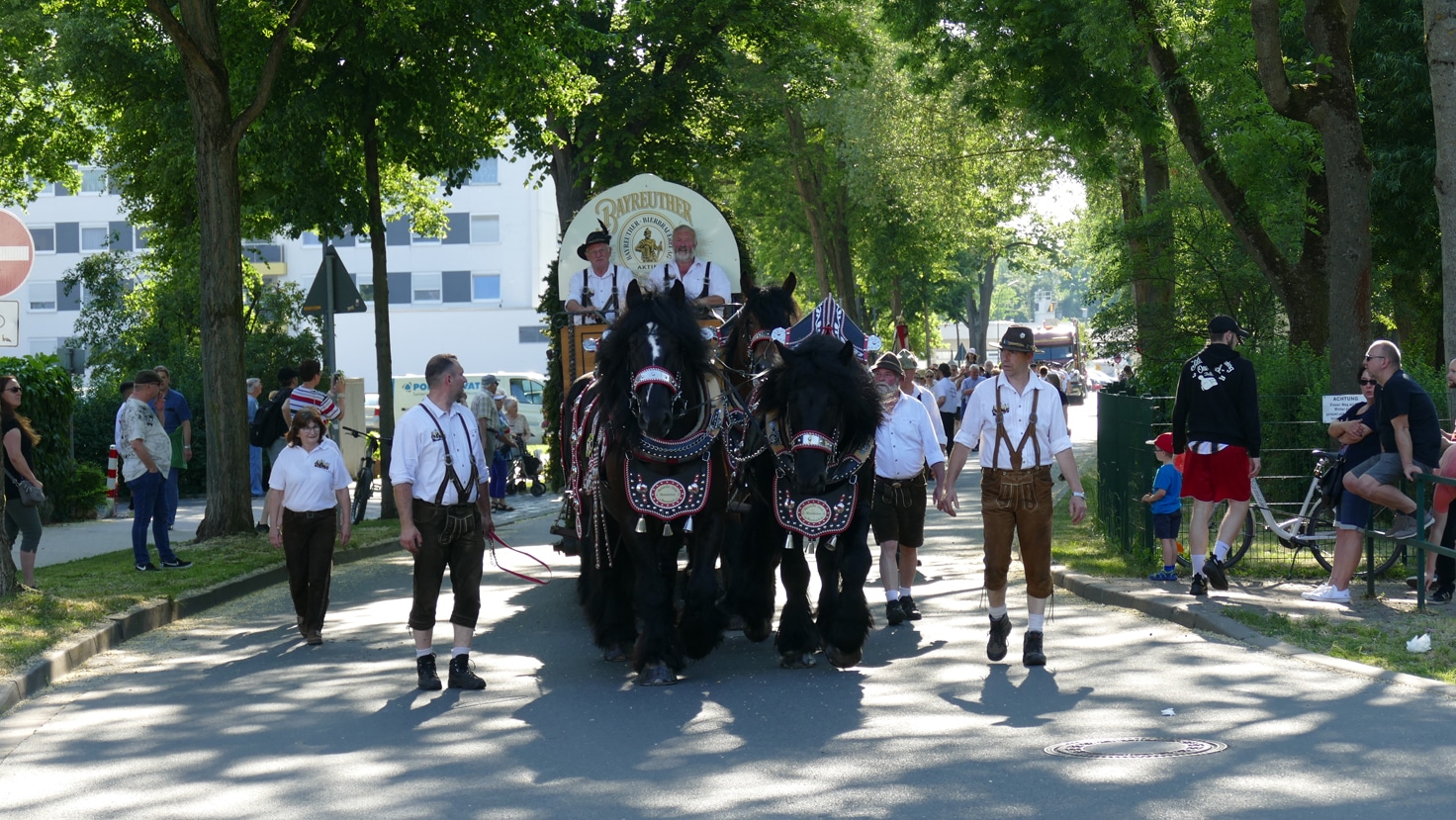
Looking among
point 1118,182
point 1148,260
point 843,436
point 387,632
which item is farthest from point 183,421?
point 1118,182

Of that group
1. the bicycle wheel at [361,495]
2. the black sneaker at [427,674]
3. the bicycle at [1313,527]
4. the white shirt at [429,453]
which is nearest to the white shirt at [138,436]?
the bicycle wheel at [361,495]

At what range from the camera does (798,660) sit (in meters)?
9.38

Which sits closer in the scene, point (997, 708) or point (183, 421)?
point (997, 708)

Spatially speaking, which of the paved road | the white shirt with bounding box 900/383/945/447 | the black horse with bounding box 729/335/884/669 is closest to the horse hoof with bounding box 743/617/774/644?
the paved road

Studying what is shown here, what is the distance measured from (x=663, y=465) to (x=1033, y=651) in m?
2.42

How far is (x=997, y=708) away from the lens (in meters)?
8.06

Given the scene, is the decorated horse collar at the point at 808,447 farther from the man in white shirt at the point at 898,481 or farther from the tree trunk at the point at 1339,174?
the tree trunk at the point at 1339,174

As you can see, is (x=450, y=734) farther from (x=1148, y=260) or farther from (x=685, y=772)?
(x=1148, y=260)

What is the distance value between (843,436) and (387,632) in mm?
4242

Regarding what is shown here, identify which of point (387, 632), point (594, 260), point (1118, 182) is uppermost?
point (1118, 182)

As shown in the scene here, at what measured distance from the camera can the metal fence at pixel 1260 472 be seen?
13.4 meters

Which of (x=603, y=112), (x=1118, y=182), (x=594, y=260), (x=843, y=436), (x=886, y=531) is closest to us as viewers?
(x=843, y=436)

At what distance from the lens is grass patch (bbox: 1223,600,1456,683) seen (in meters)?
8.90

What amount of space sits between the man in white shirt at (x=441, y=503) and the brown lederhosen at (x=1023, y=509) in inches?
116
